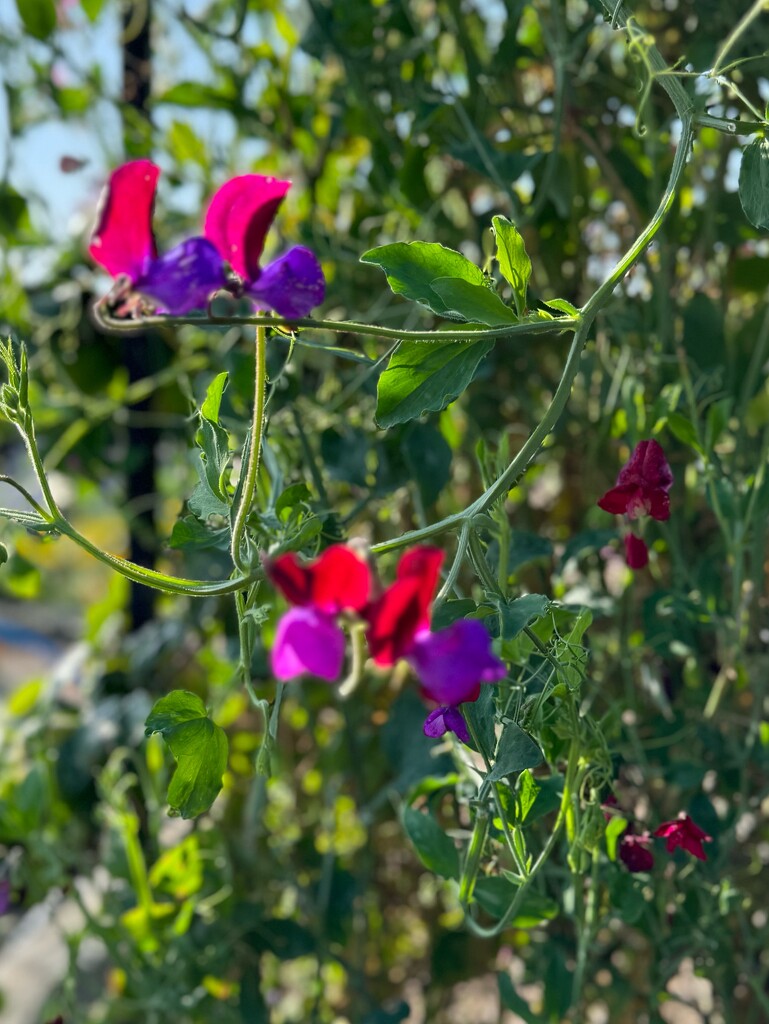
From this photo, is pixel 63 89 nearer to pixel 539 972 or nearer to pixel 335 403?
pixel 335 403

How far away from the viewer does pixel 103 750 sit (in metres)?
1.01

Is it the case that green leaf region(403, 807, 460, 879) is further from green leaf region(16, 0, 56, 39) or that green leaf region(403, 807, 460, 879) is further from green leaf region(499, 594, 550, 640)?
green leaf region(16, 0, 56, 39)

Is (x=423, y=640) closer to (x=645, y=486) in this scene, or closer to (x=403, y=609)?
(x=403, y=609)

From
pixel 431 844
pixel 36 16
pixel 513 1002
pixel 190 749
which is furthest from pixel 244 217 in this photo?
pixel 36 16

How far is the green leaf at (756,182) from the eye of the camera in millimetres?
435

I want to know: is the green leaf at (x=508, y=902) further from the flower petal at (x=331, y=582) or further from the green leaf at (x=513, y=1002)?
the flower petal at (x=331, y=582)

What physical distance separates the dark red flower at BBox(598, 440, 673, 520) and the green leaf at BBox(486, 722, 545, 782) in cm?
12

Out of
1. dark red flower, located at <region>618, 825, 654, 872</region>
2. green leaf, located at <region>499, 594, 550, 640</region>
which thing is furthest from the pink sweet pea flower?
green leaf, located at <region>499, 594, 550, 640</region>

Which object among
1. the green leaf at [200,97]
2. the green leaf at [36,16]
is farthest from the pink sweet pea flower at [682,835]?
the green leaf at [36,16]

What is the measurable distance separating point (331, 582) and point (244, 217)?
147 mm

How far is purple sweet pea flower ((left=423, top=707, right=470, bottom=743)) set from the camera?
480 millimetres

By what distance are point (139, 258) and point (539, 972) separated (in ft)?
2.22

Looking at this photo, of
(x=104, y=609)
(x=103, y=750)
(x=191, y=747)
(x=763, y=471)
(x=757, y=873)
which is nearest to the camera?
(x=191, y=747)

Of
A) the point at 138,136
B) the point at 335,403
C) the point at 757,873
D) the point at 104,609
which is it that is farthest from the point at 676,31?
the point at 104,609
